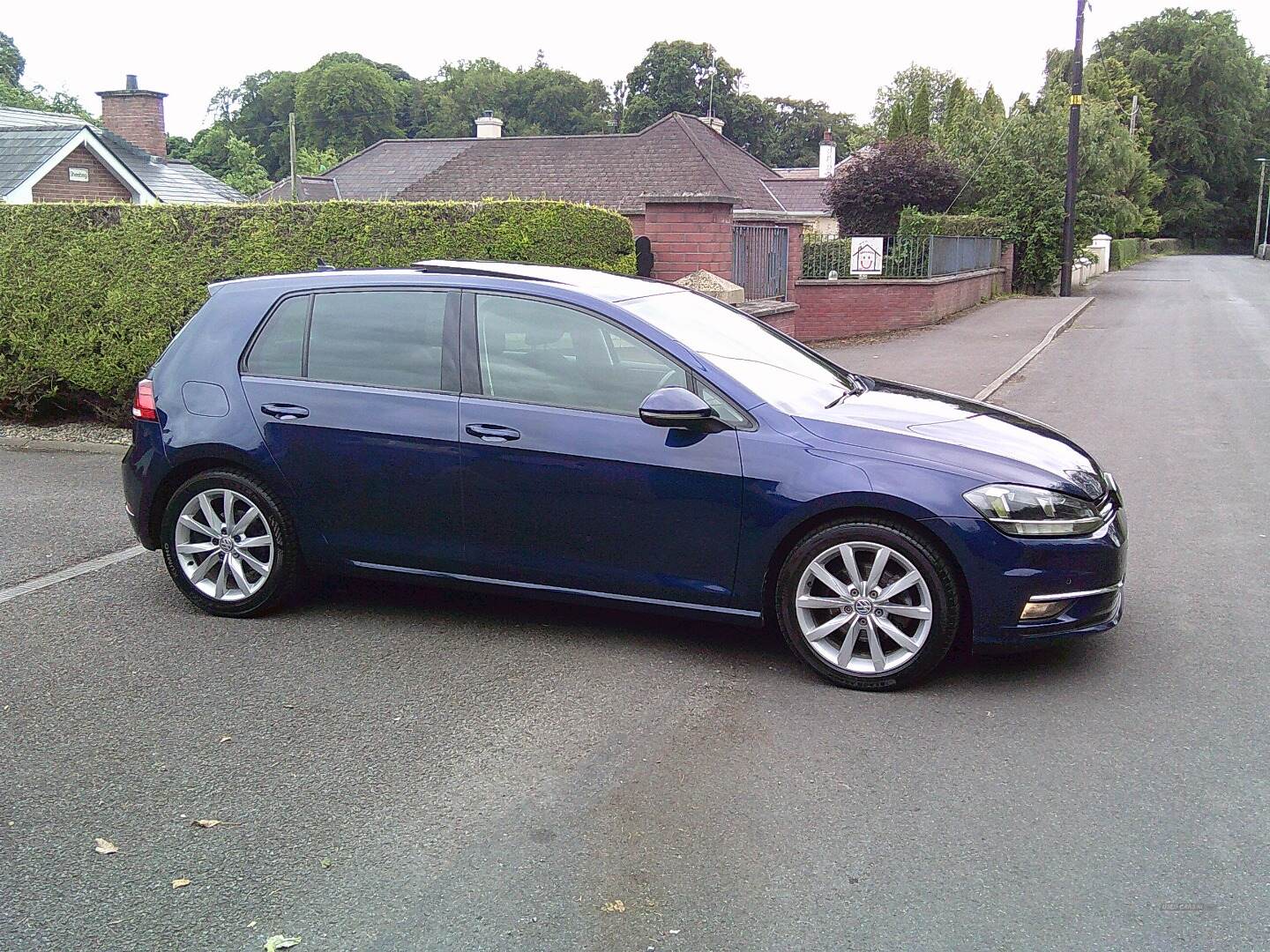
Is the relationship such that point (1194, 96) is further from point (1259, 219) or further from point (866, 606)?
point (866, 606)

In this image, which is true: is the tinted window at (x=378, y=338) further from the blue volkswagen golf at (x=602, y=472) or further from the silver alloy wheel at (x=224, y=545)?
the silver alloy wheel at (x=224, y=545)

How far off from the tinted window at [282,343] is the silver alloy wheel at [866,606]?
2.63m

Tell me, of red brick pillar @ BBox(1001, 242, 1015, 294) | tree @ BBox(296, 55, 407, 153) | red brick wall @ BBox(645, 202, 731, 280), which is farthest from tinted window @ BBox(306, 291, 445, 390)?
tree @ BBox(296, 55, 407, 153)

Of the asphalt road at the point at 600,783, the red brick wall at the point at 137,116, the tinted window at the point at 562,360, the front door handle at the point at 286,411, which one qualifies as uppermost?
the red brick wall at the point at 137,116

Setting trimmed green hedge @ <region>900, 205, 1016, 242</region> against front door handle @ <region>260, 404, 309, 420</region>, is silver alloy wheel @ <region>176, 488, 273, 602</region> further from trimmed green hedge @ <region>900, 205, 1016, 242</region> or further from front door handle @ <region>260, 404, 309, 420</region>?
trimmed green hedge @ <region>900, 205, 1016, 242</region>

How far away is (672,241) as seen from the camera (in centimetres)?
1370

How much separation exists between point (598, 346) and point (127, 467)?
8.17 ft

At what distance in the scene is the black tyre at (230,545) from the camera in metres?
5.73

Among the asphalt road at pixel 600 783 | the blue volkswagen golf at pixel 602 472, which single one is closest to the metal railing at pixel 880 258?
the asphalt road at pixel 600 783

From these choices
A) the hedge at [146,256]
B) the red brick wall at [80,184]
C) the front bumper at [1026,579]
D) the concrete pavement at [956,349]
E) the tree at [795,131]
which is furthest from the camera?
the tree at [795,131]

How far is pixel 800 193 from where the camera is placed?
51.0 meters

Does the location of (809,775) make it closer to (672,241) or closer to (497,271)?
(497,271)

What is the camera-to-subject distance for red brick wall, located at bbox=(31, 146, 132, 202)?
→ 2686 centimetres

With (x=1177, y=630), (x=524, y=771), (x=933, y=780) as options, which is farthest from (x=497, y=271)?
(x=1177, y=630)
